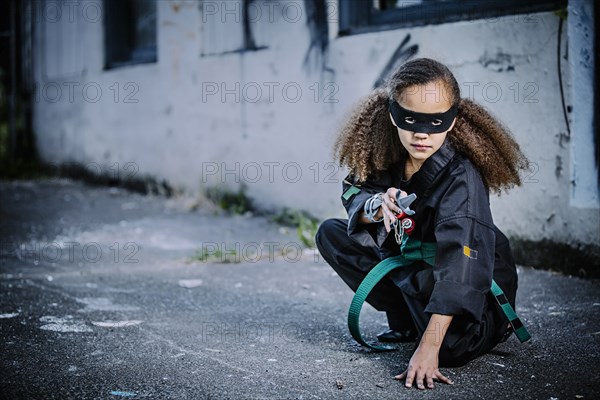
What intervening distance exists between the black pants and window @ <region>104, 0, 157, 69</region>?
5.82 m

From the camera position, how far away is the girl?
2.39 m

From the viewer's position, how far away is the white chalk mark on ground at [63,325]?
3.12 metres

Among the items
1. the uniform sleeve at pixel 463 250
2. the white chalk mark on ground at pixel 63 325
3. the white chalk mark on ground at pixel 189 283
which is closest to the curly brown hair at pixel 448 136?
the uniform sleeve at pixel 463 250

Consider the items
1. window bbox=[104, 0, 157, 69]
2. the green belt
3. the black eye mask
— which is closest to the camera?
the black eye mask

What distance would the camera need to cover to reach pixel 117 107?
27.0 ft

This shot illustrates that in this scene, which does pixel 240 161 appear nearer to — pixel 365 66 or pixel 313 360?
pixel 365 66

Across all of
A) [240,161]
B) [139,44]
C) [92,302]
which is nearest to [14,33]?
[139,44]

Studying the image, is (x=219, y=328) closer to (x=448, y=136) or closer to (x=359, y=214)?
(x=359, y=214)

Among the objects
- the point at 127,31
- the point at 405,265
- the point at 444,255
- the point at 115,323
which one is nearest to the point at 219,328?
the point at 115,323

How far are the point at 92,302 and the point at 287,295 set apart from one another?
3.25 ft

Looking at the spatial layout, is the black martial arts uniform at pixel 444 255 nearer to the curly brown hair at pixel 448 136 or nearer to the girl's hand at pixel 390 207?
the curly brown hair at pixel 448 136

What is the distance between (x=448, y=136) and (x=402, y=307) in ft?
2.36

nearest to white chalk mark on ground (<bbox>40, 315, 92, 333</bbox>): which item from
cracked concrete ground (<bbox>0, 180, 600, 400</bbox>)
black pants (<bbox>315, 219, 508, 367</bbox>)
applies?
cracked concrete ground (<bbox>0, 180, 600, 400</bbox>)

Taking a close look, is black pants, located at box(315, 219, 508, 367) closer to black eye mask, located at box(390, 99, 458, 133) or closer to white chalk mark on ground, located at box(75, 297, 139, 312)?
black eye mask, located at box(390, 99, 458, 133)
